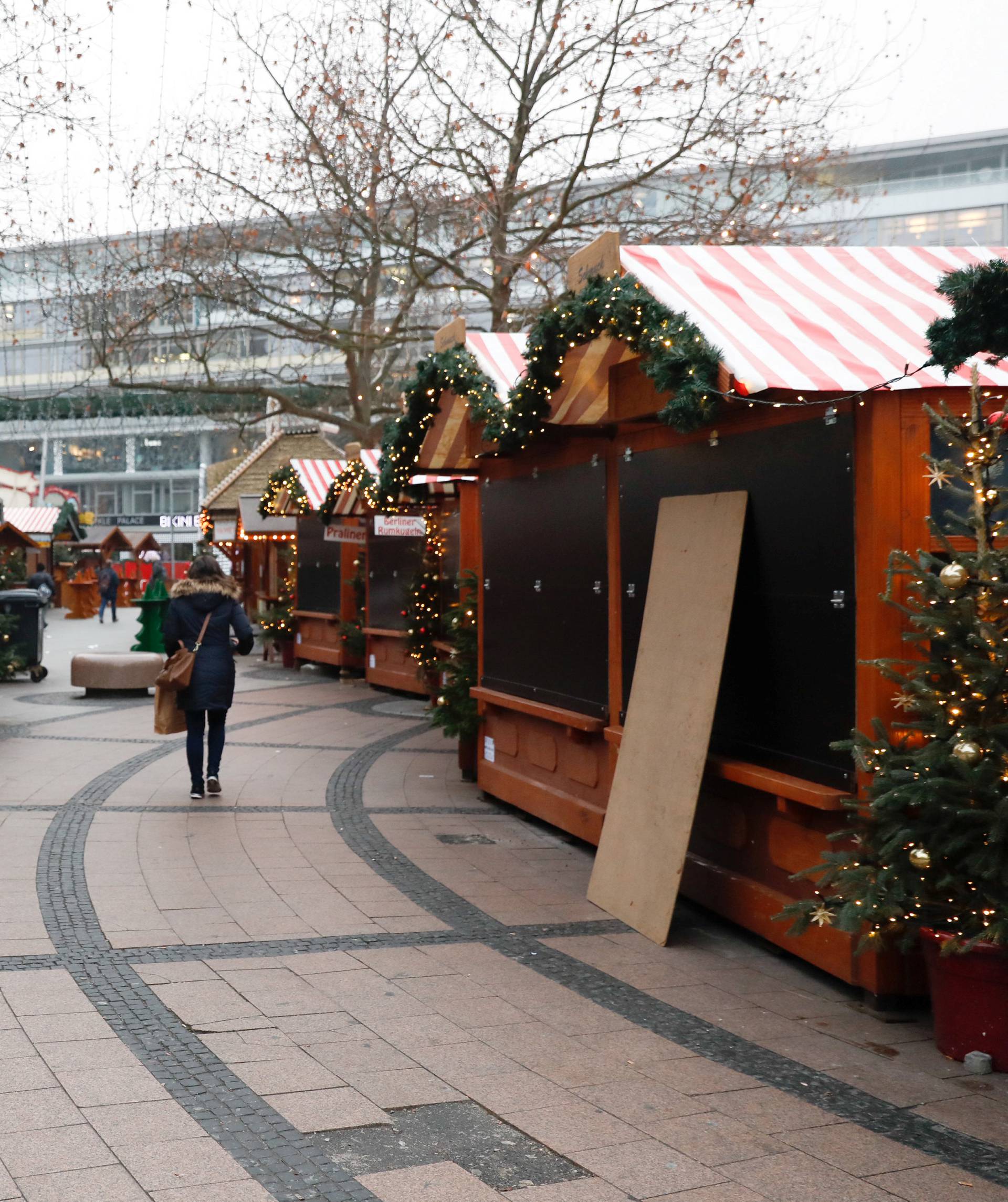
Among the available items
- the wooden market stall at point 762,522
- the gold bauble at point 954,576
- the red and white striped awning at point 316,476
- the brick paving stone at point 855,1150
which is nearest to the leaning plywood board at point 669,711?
the wooden market stall at point 762,522

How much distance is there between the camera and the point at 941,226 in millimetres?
58562

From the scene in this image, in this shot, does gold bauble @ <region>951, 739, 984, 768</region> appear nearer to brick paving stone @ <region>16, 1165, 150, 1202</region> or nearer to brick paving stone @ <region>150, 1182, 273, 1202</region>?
brick paving stone @ <region>150, 1182, 273, 1202</region>

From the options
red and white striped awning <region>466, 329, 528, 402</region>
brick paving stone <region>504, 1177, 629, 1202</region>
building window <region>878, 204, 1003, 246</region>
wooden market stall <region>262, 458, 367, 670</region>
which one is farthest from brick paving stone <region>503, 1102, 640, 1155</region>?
building window <region>878, 204, 1003, 246</region>

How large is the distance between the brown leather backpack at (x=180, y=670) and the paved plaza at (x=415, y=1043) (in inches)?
49.4

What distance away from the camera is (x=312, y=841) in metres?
8.75

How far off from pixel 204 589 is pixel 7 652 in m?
6.91

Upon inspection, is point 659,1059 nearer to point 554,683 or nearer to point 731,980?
point 731,980

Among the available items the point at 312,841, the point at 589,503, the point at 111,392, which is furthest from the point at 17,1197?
the point at 111,392

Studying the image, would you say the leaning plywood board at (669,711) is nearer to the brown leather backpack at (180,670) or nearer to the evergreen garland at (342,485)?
the brown leather backpack at (180,670)

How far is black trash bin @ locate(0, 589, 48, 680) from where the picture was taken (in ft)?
62.6

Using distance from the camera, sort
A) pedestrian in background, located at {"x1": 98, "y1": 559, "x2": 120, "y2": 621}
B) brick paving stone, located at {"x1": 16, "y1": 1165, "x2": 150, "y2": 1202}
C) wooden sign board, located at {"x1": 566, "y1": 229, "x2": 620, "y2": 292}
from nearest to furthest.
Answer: brick paving stone, located at {"x1": 16, "y1": 1165, "x2": 150, "y2": 1202}, wooden sign board, located at {"x1": 566, "y1": 229, "x2": 620, "y2": 292}, pedestrian in background, located at {"x1": 98, "y1": 559, "x2": 120, "y2": 621}

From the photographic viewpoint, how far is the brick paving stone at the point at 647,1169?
3908mm

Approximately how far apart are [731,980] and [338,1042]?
1931mm

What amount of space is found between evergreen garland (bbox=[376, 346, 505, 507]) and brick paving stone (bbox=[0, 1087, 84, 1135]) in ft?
17.6
